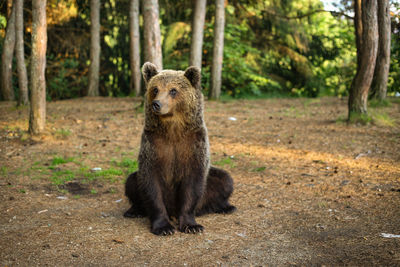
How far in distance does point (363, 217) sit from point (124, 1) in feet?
56.8

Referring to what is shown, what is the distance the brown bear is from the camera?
4.45 meters

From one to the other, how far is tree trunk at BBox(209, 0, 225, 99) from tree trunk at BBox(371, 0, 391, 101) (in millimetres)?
5726

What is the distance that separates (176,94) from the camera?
438cm

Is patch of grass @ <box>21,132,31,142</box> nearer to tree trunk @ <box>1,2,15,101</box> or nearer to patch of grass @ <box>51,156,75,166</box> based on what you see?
patch of grass @ <box>51,156,75,166</box>

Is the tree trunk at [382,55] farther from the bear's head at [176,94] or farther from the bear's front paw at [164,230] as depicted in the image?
the bear's front paw at [164,230]


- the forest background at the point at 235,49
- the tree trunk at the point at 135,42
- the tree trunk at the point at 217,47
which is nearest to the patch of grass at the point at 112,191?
the tree trunk at the point at 217,47

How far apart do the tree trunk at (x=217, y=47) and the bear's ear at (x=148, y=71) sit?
10957 mm

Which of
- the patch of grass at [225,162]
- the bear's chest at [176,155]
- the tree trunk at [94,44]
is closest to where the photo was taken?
the bear's chest at [176,155]

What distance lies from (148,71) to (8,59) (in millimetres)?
12313

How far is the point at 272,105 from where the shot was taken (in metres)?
15.1

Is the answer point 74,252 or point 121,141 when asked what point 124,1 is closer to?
point 121,141

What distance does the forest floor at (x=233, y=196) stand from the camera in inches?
155

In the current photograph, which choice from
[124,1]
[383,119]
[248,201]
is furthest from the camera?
[124,1]

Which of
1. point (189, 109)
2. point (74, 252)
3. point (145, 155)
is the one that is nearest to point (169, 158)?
point (145, 155)
